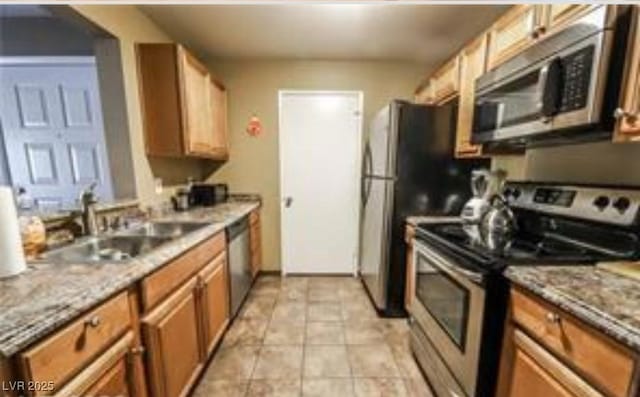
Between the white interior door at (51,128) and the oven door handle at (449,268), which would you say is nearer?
the oven door handle at (449,268)

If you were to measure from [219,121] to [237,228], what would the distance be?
1.22 meters

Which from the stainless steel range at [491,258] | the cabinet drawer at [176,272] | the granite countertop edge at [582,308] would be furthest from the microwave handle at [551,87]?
the cabinet drawer at [176,272]

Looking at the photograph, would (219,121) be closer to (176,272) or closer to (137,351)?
(176,272)

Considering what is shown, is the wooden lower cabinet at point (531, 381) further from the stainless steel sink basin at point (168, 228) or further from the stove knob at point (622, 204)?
the stainless steel sink basin at point (168, 228)

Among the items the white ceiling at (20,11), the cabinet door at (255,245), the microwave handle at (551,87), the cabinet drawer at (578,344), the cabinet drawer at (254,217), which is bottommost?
the cabinet door at (255,245)

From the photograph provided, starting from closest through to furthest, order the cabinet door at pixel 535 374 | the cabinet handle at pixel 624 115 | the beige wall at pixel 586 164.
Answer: the cabinet door at pixel 535 374
the cabinet handle at pixel 624 115
the beige wall at pixel 586 164

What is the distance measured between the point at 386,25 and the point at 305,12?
676mm

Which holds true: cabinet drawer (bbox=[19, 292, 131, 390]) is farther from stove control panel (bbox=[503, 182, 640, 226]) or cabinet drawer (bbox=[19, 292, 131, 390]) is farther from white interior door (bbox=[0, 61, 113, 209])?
stove control panel (bbox=[503, 182, 640, 226])

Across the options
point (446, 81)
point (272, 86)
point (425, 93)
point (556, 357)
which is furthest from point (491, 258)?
point (272, 86)

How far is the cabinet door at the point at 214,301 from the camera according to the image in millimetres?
1861

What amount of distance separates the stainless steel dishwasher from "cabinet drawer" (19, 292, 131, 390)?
1225mm

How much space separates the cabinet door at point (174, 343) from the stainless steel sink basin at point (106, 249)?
288 mm

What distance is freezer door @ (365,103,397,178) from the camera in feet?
7.86

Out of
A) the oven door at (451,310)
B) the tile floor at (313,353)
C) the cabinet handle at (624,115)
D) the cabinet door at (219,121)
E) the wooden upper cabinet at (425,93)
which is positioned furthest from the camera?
the cabinet door at (219,121)
